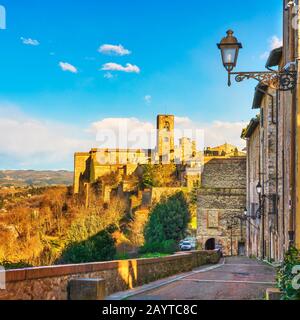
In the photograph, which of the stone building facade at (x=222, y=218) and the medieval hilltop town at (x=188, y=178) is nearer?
the stone building facade at (x=222, y=218)

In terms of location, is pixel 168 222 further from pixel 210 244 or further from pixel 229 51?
pixel 229 51

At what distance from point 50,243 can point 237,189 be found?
16.3 metres

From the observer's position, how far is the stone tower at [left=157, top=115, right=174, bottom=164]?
10044 centimetres

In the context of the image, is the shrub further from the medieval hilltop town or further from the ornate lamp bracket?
the medieval hilltop town

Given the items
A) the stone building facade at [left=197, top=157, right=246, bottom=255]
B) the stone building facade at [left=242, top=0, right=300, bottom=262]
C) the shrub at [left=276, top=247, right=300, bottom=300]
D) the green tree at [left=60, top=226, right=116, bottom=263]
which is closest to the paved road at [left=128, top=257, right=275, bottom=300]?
the stone building facade at [left=242, top=0, right=300, bottom=262]

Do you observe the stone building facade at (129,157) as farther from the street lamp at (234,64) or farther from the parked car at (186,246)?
the street lamp at (234,64)

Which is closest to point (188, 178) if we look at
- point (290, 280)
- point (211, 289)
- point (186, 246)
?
point (186, 246)

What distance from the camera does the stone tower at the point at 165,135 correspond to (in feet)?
330

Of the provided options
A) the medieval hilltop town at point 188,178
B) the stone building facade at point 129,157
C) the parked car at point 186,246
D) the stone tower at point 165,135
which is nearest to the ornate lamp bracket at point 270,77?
the medieval hilltop town at point 188,178

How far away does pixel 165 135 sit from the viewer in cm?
10244

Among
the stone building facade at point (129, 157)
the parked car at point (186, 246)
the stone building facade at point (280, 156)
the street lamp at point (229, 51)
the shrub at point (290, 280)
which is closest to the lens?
the shrub at point (290, 280)

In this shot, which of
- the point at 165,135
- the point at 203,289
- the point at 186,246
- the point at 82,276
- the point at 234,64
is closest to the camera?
the point at 234,64

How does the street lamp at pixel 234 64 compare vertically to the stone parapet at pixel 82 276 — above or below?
above
